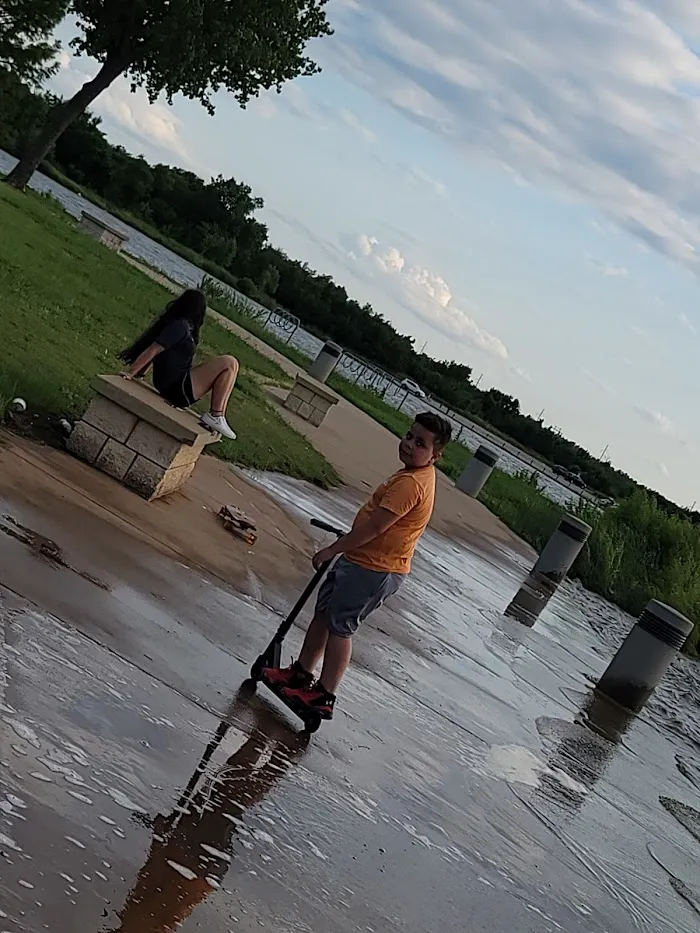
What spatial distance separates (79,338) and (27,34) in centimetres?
3256

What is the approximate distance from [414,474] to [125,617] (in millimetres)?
1559

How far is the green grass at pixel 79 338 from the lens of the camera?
9297 mm

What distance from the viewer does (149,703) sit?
480 centimetres

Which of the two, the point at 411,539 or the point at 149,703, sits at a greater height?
the point at 411,539

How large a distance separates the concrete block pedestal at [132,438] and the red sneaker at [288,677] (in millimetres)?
2500

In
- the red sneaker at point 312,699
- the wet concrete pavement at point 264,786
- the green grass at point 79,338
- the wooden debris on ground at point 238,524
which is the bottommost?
the wet concrete pavement at point 264,786

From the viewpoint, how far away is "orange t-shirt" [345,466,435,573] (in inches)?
219

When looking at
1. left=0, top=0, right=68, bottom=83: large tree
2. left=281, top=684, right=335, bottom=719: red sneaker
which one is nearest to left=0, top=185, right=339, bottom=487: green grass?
left=281, top=684, right=335, bottom=719: red sneaker

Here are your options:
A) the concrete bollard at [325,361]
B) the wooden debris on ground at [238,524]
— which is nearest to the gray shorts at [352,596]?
the wooden debris on ground at [238,524]

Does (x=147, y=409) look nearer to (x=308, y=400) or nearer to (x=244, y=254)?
(x=308, y=400)

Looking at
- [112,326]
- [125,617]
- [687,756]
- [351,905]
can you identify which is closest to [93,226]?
[112,326]

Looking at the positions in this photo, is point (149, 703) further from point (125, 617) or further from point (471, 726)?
point (471, 726)

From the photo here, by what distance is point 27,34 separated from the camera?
40500mm

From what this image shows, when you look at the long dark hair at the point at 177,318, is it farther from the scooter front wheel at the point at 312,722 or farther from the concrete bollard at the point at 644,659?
the concrete bollard at the point at 644,659
